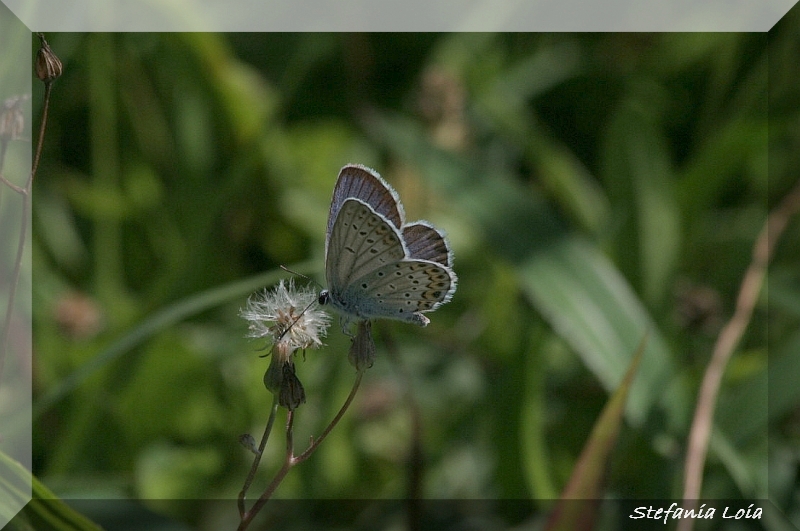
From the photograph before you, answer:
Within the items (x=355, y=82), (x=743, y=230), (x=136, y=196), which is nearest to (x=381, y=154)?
(x=355, y=82)

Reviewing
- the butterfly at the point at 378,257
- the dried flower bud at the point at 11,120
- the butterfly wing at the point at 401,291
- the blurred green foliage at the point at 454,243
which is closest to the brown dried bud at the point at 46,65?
the dried flower bud at the point at 11,120

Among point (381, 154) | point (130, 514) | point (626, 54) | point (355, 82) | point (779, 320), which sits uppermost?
point (626, 54)

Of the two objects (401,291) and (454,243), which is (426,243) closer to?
(401,291)

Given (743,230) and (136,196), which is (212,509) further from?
(743,230)

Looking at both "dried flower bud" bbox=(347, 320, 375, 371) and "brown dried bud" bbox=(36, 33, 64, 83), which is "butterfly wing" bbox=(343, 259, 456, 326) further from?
"brown dried bud" bbox=(36, 33, 64, 83)

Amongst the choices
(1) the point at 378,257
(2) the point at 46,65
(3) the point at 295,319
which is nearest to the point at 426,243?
(1) the point at 378,257

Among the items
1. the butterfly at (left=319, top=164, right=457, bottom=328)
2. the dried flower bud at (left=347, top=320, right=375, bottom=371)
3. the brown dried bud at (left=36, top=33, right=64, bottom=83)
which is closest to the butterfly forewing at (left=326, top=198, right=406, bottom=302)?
the butterfly at (left=319, top=164, right=457, bottom=328)

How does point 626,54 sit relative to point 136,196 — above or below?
above
